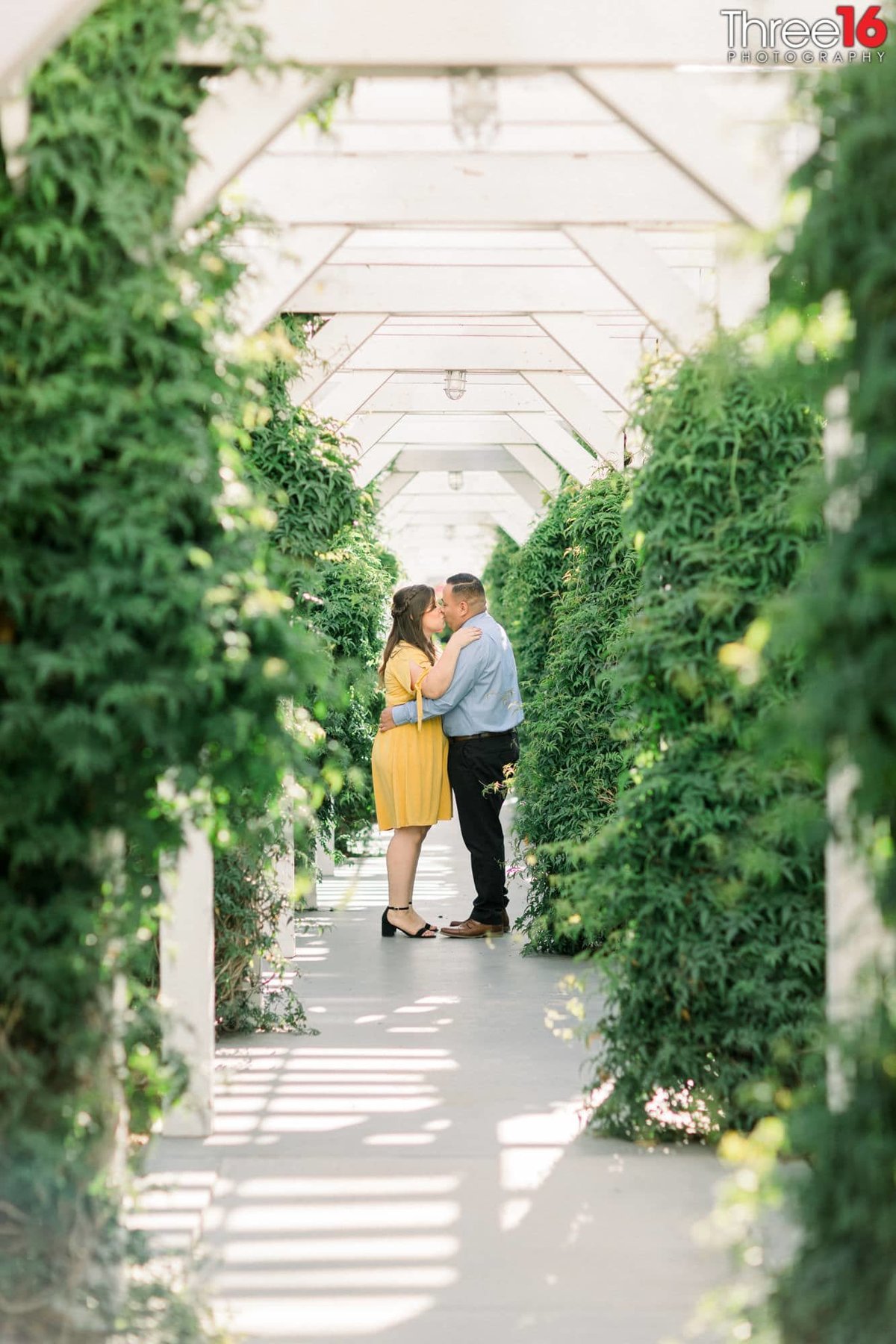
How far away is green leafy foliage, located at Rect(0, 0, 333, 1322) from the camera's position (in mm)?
2695

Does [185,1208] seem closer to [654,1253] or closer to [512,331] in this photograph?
[654,1253]

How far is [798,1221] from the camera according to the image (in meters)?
2.44

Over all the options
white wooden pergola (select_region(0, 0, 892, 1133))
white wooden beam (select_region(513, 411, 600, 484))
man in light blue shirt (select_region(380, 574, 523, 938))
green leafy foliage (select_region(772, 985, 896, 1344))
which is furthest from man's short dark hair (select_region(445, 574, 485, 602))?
green leafy foliage (select_region(772, 985, 896, 1344))

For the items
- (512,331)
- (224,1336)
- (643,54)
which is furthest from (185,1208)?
(512,331)

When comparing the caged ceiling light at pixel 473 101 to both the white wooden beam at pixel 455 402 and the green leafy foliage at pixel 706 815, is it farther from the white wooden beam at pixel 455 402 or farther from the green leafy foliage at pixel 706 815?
the white wooden beam at pixel 455 402

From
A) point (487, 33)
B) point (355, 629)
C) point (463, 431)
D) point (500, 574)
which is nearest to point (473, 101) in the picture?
point (487, 33)

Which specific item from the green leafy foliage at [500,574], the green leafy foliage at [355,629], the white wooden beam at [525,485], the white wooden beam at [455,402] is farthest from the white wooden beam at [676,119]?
the white wooden beam at [525,485]

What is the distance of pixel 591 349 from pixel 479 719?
1.93 metres

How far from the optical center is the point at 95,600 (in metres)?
2.69

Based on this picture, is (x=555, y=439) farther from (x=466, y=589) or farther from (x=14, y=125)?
(x=14, y=125)

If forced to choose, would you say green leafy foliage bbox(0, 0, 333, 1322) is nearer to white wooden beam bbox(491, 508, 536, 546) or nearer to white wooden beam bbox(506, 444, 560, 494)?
white wooden beam bbox(506, 444, 560, 494)

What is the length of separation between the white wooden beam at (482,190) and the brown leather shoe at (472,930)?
4011 millimetres

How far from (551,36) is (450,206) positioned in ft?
5.68

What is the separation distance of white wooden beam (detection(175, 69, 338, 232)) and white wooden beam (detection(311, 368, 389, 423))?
575 cm
